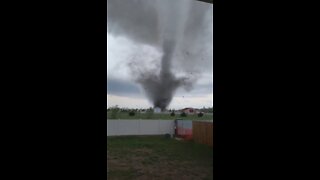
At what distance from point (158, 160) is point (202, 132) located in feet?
8.48

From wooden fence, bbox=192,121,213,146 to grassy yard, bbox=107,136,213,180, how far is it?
229 mm

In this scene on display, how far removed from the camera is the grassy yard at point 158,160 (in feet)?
19.7

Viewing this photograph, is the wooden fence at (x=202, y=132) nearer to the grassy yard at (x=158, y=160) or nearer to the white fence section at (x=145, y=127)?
the grassy yard at (x=158, y=160)

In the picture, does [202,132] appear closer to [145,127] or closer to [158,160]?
[158,160]

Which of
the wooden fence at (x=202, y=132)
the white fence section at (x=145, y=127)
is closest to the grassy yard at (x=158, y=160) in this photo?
the wooden fence at (x=202, y=132)

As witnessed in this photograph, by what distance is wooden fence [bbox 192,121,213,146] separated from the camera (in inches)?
359

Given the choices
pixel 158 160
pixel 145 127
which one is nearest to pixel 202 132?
pixel 158 160

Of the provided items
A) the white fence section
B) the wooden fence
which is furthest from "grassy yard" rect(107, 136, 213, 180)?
the white fence section

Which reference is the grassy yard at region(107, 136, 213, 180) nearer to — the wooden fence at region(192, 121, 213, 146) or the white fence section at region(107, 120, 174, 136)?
the wooden fence at region(192, 121, 213, 146)
